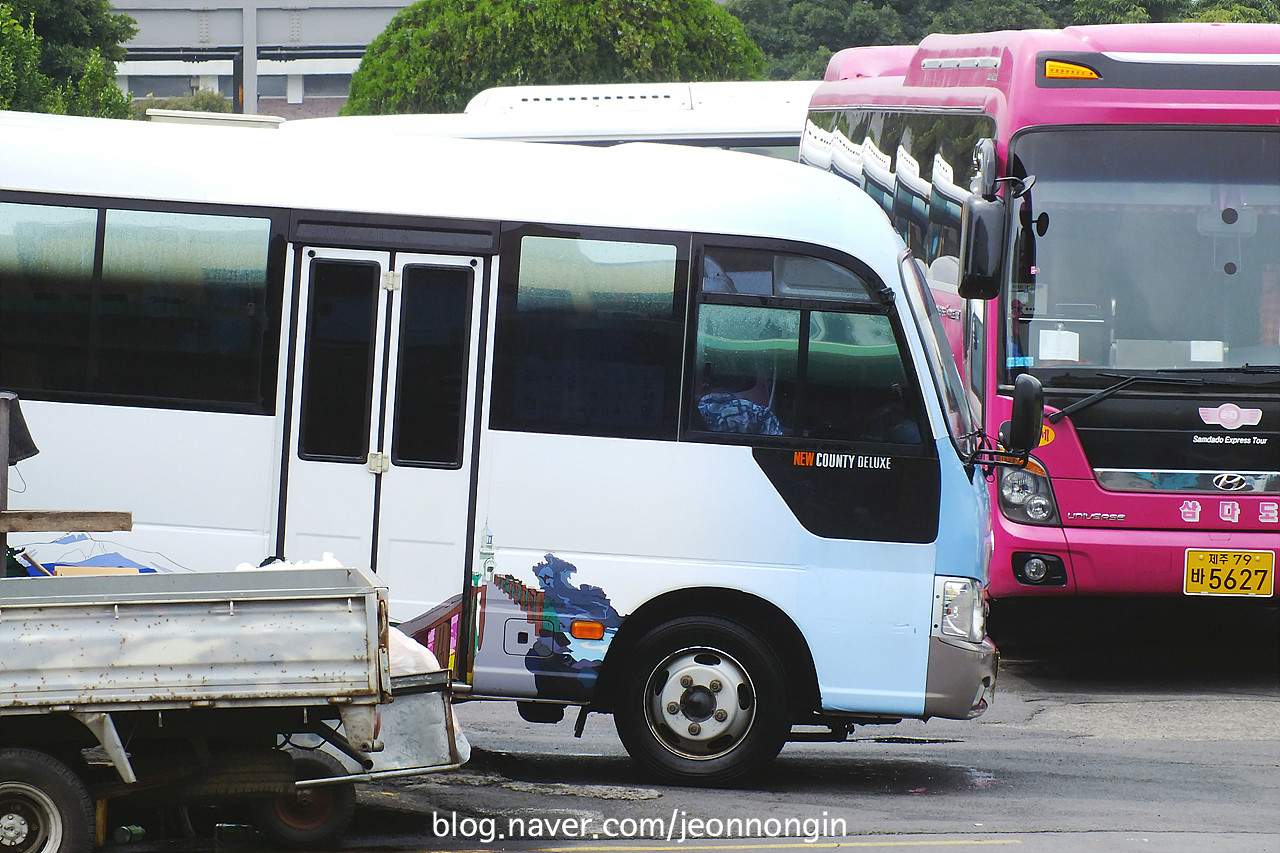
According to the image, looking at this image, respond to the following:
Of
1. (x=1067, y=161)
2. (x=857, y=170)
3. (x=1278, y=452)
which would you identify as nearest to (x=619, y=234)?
(x=1067, y=161)

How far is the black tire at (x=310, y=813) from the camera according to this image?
6.45 m

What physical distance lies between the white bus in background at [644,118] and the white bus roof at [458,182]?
9.11 metres

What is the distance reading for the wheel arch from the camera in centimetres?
750

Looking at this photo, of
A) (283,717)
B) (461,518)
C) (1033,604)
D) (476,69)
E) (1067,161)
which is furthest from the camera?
(476,69)

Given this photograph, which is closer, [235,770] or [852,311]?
[235,770]

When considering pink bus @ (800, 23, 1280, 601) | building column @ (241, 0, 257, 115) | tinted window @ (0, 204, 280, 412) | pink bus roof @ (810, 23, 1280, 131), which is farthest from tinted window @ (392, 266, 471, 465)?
building column @ (241, 0, 257, 115)

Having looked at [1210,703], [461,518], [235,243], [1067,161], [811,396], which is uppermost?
[1067,161]

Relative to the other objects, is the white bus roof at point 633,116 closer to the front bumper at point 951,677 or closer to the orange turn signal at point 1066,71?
the orange turn signal at point 1066,71

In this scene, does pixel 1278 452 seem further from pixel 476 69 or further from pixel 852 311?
pixel 476 69

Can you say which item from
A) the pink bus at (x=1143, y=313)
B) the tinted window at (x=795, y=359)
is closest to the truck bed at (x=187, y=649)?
the tinted window at (x=795, y=359)

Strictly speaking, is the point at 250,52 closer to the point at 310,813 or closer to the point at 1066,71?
the point at 1066,71

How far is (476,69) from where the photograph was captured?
3453 centimetres

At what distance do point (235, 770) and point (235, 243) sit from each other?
265 cm

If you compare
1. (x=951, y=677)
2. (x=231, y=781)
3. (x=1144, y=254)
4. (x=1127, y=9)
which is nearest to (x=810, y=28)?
(x=1127, y=9)
